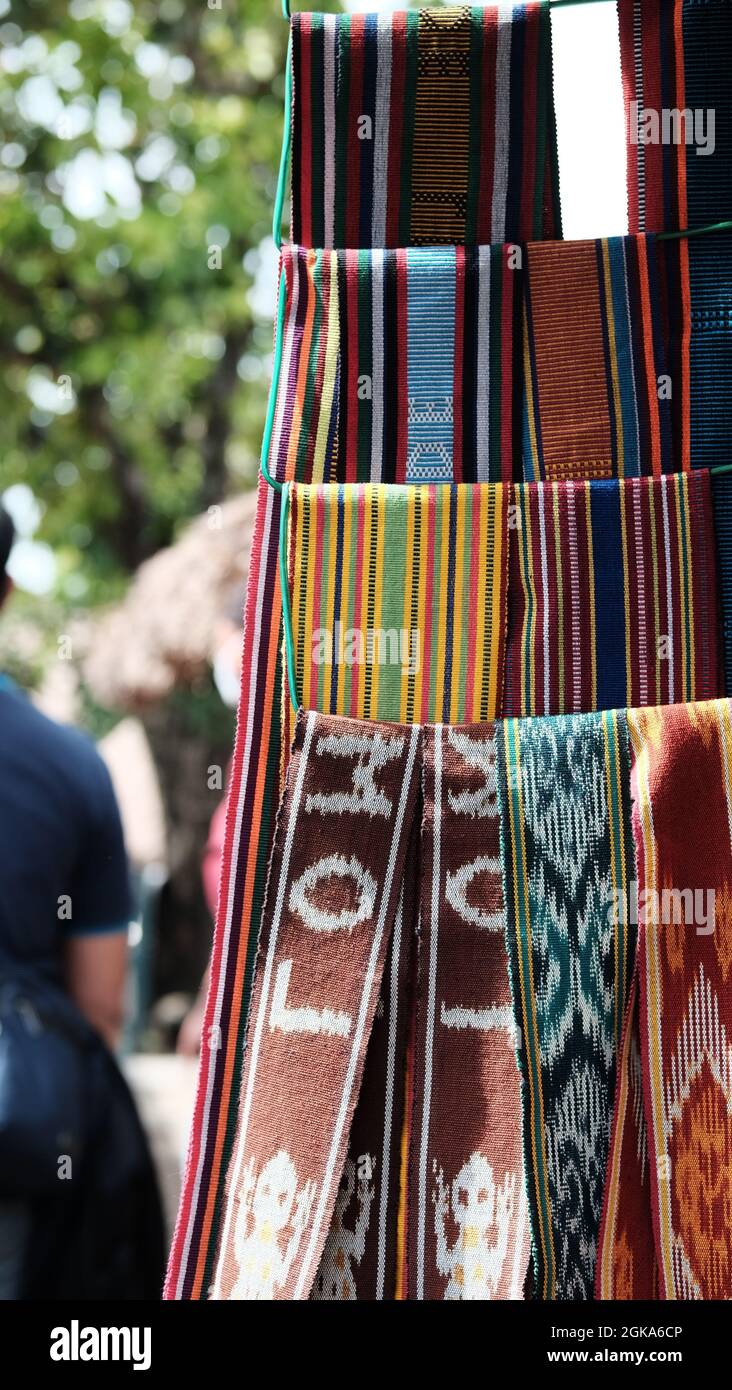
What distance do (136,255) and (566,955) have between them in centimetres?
649

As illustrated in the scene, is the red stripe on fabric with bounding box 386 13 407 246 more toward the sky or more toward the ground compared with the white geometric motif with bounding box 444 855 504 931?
more toward the sky

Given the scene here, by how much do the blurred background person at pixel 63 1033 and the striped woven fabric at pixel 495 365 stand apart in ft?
2.45

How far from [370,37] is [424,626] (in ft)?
1.90

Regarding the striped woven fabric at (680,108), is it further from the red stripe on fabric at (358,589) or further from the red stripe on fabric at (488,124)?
the red stripe on fabric at (358,589)

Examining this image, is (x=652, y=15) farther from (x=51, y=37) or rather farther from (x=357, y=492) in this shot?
(x=51, y=37)

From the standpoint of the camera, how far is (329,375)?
136 centimetres

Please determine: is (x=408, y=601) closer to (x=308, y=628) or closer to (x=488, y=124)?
(x=308, y=628)

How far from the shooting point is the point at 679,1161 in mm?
1177

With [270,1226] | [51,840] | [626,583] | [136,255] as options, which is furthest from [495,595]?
[136,255]

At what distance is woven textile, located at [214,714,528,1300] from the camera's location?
1.20 meters

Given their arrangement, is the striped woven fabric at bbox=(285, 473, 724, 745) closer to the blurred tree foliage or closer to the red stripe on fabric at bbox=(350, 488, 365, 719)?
the red stripe on fabric at bbox=(350, 488, 365, 719)

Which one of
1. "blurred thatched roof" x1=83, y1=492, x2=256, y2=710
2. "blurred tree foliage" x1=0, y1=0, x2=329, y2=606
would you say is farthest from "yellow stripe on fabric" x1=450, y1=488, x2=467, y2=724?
"blurred tree foliage" x1=0, y1=0, x2=329, y2=606

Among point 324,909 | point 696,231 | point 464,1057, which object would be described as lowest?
point 464,1057

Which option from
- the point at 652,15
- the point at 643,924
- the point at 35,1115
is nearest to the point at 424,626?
the point at 643,924
